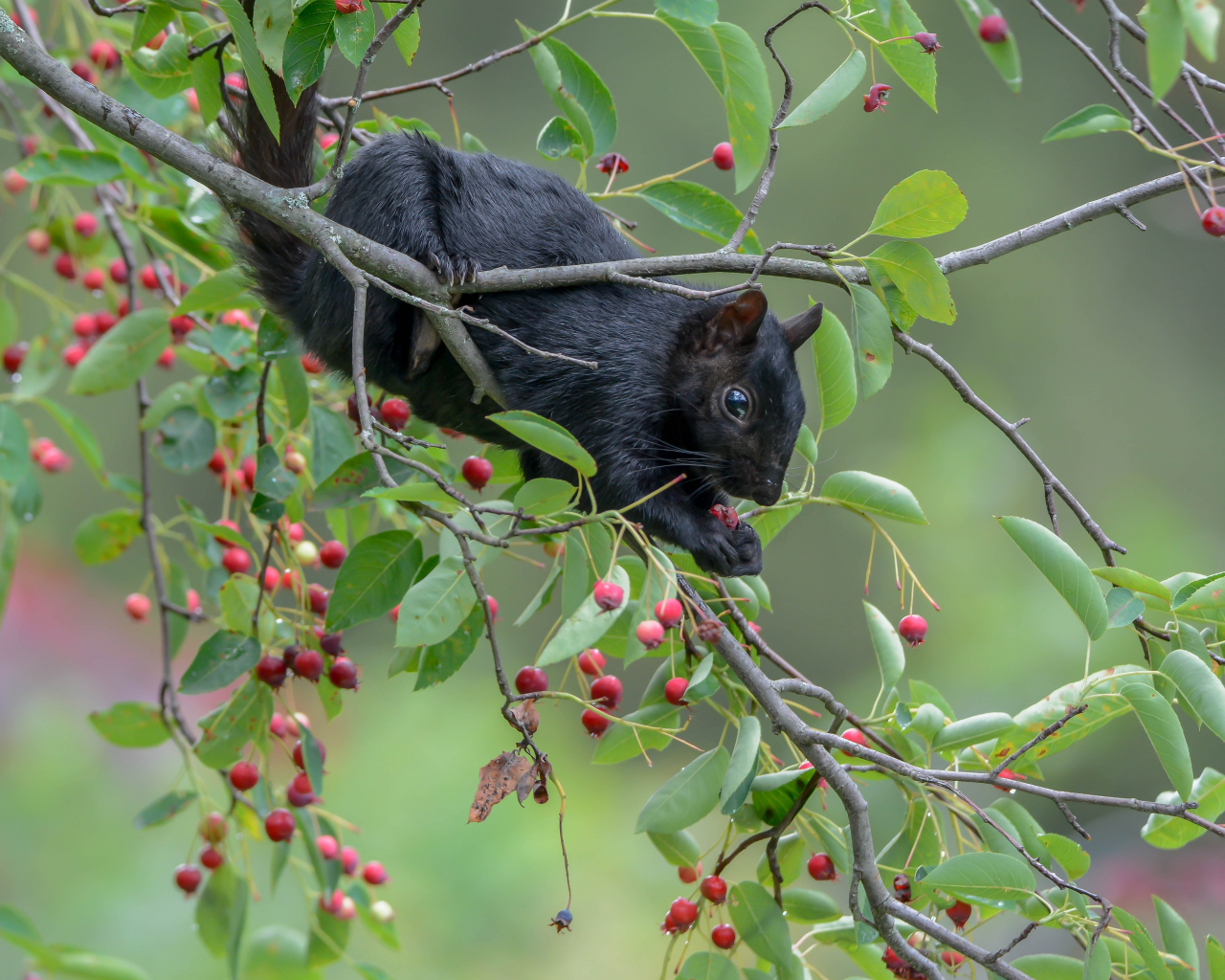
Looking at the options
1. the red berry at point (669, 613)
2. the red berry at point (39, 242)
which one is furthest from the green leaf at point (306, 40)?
the red berry at point (39, 242)

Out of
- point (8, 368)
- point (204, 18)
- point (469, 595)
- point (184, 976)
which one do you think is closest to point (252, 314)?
point (8, 368)

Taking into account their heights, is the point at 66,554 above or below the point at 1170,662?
below

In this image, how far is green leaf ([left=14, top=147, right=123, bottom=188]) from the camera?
4.98ft

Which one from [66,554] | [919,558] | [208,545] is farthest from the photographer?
[66,554]

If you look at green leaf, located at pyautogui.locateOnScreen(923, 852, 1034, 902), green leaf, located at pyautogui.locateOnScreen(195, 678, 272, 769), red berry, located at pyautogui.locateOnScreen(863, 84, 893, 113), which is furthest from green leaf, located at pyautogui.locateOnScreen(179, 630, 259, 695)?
red berry, located at pyautogui.locateOnScreen(863, 84, 893, 113)

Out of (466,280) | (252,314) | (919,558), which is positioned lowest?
(919,558)

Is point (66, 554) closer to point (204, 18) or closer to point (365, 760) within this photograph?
point (365, 760)

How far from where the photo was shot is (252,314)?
2229 millimetres

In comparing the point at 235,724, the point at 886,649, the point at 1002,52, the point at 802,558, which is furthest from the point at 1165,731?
the point at 802,558

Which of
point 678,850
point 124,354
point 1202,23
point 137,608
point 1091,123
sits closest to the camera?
point 1202,23

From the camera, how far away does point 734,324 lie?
1590 millimetres

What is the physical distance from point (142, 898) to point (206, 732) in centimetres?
325

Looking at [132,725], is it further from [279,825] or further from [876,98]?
[876,98]

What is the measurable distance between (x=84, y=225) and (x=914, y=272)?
1641 millimetres
